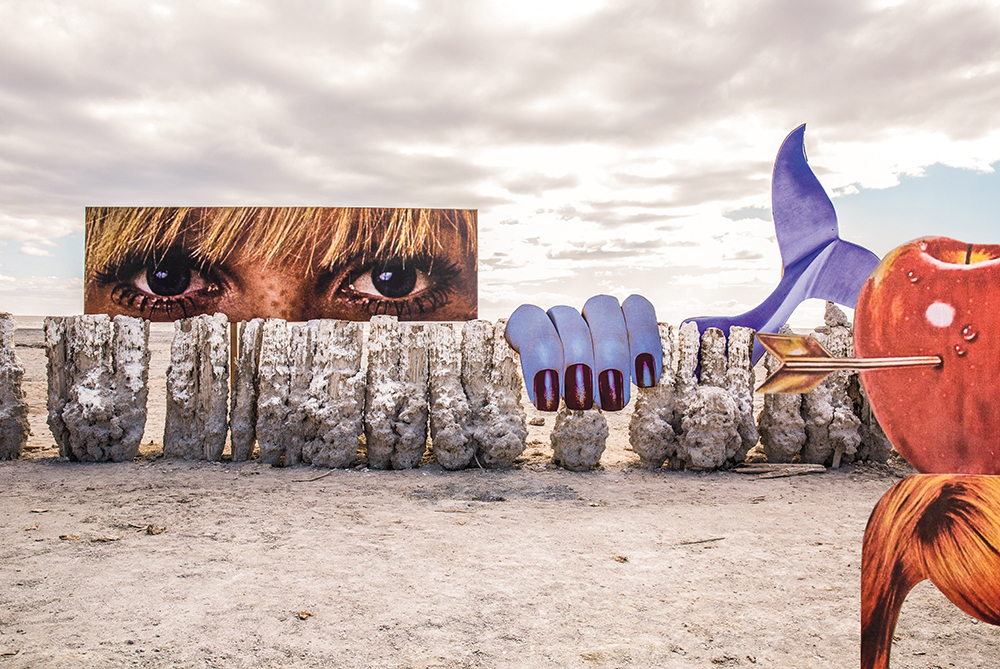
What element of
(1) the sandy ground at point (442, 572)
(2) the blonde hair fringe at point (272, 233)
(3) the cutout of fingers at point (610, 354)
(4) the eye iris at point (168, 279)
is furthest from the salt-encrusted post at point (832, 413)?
(4) the eye iris at point (168, 279)

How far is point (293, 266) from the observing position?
686 centimetres

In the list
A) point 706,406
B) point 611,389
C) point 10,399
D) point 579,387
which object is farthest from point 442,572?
point 10,399

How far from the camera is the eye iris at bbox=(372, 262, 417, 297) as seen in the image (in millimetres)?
6836

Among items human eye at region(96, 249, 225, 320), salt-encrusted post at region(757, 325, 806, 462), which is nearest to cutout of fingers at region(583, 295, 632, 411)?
salt-encrusted post at region(757, 325, 806, 462)

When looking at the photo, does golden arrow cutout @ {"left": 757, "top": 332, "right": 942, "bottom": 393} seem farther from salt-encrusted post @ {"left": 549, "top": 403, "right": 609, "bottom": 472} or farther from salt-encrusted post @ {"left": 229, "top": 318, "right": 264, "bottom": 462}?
salt-encrusted post @ {"left": 229, "top": 318, "right": 264, "bottom": 462}

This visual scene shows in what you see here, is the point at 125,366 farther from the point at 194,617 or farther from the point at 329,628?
the point at 329,628

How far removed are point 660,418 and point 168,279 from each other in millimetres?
5438

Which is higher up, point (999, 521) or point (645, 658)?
point (999, 521)

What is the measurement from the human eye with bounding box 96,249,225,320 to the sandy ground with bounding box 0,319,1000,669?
82.3 inches

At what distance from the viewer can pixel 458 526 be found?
4.14 m

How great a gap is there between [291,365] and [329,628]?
3.34m

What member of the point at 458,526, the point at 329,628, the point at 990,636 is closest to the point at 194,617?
the point at 329,628

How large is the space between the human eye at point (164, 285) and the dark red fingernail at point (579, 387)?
432cm

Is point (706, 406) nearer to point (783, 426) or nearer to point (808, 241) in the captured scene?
point (783, 426)
